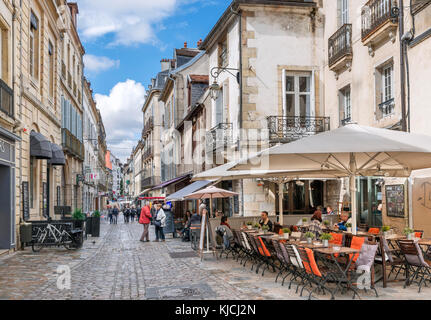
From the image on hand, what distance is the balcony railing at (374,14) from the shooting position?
40.5 feet

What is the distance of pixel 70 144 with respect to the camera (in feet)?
72.6

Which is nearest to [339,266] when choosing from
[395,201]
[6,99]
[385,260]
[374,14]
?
[385,260]

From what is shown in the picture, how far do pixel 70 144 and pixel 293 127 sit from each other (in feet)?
36.4

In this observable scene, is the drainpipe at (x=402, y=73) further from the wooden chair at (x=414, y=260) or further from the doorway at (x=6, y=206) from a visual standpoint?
the doorway at (x=6, y=206)

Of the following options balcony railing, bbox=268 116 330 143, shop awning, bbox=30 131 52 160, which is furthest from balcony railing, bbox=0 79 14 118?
balcony railing, bbox=268 116 330 143

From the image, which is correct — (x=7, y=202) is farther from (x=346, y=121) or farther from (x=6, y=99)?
(x=346, y=121)

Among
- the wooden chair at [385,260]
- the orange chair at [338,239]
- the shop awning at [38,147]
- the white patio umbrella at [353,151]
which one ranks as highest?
the shop awning at [38,147]

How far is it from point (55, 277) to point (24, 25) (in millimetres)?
8418

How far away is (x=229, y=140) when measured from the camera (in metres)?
18.1

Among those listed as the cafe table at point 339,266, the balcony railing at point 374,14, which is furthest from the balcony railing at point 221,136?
the cafe table at point 339,266

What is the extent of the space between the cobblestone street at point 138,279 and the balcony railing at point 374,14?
762 centimetres

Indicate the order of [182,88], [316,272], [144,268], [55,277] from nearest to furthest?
[316,272], [55,277], [144,268], [182,88]
